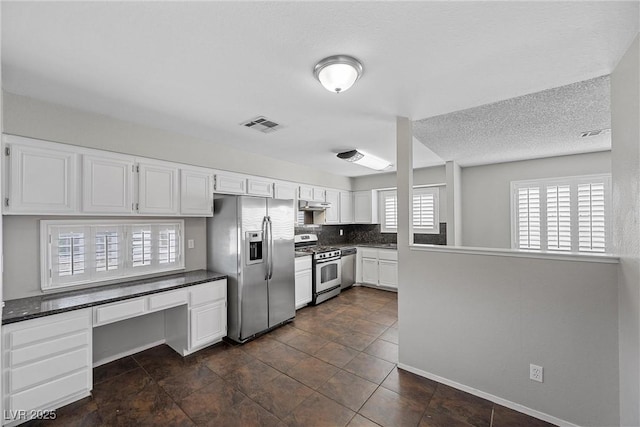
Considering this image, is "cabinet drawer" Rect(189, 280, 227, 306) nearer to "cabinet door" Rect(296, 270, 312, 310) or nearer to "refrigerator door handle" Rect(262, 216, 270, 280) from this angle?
"refrigerator door handle" Rect(262, 216, 270, 280)

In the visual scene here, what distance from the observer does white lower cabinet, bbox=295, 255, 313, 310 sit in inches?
168

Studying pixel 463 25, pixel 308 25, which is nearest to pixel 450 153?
pixel 463 25

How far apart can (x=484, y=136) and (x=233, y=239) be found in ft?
10.9

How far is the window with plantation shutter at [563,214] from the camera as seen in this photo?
12.7 ft

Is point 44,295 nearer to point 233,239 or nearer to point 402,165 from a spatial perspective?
point 233,239

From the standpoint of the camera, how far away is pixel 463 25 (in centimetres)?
142

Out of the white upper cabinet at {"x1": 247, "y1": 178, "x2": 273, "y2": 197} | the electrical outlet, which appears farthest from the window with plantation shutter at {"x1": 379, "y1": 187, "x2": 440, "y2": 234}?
the electrical outlet

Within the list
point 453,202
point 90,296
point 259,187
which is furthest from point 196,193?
point 453,202

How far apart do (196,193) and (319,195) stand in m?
2.52

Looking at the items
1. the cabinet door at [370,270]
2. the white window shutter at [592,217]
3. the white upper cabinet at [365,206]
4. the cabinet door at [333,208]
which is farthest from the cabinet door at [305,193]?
the white window shutter at [592,217]

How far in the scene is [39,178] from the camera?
2252 millimetres

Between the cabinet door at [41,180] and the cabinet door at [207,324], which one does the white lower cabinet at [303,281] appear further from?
the cabinet door at [41,180]

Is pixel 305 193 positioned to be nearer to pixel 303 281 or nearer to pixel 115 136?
pixel 303 281

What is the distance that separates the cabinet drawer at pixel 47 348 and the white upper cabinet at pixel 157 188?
47.4 inches
